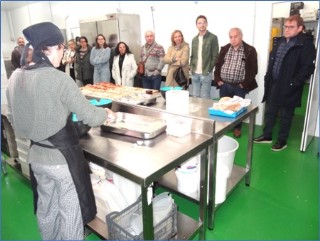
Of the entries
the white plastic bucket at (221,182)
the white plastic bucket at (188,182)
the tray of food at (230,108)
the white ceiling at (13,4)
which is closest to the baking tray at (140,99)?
the tray of food at (230,108)

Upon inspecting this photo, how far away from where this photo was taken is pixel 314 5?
3.78 metres

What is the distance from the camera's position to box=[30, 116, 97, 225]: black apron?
51.3 inches

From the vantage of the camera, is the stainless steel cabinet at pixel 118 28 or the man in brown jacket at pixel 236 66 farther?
the stainless steel cabinet at pixel 118 28

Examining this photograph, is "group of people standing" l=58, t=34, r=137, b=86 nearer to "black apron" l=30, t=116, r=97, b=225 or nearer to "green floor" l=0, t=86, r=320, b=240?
"green floor" l=0, t=86, r=320, b=240

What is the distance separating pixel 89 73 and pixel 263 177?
3.65 meters

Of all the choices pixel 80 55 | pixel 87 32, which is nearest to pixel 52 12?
pixel 87 32

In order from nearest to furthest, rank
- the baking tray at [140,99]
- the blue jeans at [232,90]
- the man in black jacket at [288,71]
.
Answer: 1. the baking tray at [140,99]
2. the man in black jacket at [288,71]
3. the blue jeans at [232,90]

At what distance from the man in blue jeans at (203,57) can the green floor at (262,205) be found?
130 centimetres

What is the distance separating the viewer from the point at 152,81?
436cm

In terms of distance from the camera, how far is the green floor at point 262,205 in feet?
6.21

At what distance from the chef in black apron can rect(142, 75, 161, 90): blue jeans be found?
299 centimetres

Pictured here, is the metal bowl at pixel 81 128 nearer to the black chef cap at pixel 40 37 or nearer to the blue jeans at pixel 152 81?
the black chef cap at pixel 40 37

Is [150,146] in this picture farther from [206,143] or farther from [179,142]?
[206,143]

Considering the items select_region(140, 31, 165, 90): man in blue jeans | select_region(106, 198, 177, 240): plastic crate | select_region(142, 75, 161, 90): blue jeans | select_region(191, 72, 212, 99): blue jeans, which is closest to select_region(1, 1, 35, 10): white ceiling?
select_region(140, 31, 165, 90): man in blue jeans
